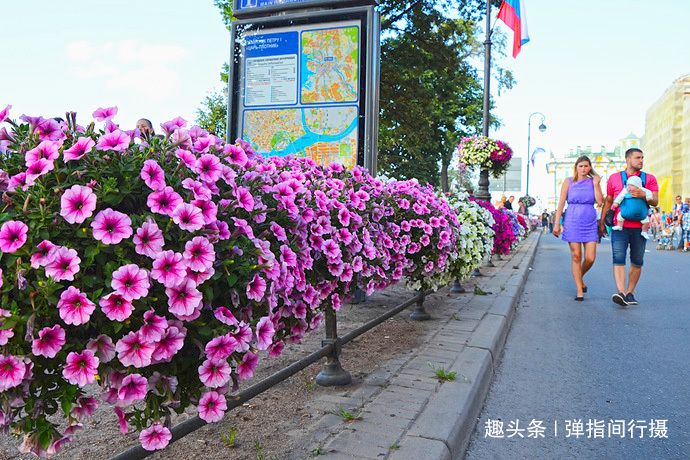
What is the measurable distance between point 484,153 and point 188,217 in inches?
507

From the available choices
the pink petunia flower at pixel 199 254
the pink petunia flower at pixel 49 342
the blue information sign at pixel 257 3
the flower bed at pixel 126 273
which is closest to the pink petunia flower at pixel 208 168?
the flower bed at pixel 126 273

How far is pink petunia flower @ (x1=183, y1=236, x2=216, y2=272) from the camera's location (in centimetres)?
158

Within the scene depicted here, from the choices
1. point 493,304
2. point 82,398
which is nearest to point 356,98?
point 493,304

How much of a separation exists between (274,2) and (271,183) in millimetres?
4722

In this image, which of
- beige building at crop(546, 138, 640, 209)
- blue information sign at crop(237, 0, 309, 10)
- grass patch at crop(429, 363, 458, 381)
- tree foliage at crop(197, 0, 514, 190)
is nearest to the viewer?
grass patch at crop(429, 363, 458, 381)

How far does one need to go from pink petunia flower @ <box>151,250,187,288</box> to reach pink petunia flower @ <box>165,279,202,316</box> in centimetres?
2

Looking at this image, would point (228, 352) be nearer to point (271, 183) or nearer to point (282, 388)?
point (271, 183)

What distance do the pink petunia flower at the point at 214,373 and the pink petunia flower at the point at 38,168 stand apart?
69 centimetres

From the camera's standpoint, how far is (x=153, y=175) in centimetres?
166

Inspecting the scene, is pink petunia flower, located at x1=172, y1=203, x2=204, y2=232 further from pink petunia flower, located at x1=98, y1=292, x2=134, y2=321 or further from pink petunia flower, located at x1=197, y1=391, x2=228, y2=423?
pink petunia flower, located at x1=197, y1=391, x2=228, y2=423

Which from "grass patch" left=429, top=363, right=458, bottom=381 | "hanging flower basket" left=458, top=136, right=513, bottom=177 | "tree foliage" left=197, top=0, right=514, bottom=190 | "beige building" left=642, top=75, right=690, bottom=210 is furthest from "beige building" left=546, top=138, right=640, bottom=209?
"grass patch" left=429, top=363, right=458, bottom=381

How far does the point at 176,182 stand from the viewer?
1743mm

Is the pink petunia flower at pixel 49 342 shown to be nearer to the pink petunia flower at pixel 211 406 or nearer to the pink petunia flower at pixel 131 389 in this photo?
the pink petunia flower at pixel 131 389

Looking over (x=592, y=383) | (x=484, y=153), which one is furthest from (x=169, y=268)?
(x=484, y=153)
